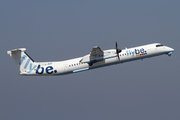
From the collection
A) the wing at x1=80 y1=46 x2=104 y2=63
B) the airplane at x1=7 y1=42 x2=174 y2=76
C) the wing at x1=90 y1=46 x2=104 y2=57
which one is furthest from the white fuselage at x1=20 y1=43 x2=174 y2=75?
the wing at x1=90 y1=46 x2=104 y2=57

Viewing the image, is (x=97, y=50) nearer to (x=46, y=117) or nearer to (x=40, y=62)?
(x=40, y=62)

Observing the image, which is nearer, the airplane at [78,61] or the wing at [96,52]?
the wing at [96,52]

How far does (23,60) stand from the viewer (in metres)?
35.7

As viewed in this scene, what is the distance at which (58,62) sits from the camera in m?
35.9

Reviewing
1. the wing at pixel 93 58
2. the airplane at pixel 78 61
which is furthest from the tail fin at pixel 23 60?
the wing at pixel 93 58

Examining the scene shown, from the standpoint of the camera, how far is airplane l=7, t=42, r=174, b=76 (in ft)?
113

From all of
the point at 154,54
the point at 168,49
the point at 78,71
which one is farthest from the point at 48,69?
the point at 168,49

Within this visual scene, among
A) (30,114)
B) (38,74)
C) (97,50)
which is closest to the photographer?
(97,50)

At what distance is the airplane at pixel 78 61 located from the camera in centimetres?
3438

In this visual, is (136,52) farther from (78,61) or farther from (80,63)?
(78,61)

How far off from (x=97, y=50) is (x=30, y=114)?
291 feet

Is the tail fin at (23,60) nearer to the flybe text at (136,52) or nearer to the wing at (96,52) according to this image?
the wing at (96,52)

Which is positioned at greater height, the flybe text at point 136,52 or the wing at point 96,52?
the flybe text at point 136,52

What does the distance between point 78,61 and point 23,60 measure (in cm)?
888
